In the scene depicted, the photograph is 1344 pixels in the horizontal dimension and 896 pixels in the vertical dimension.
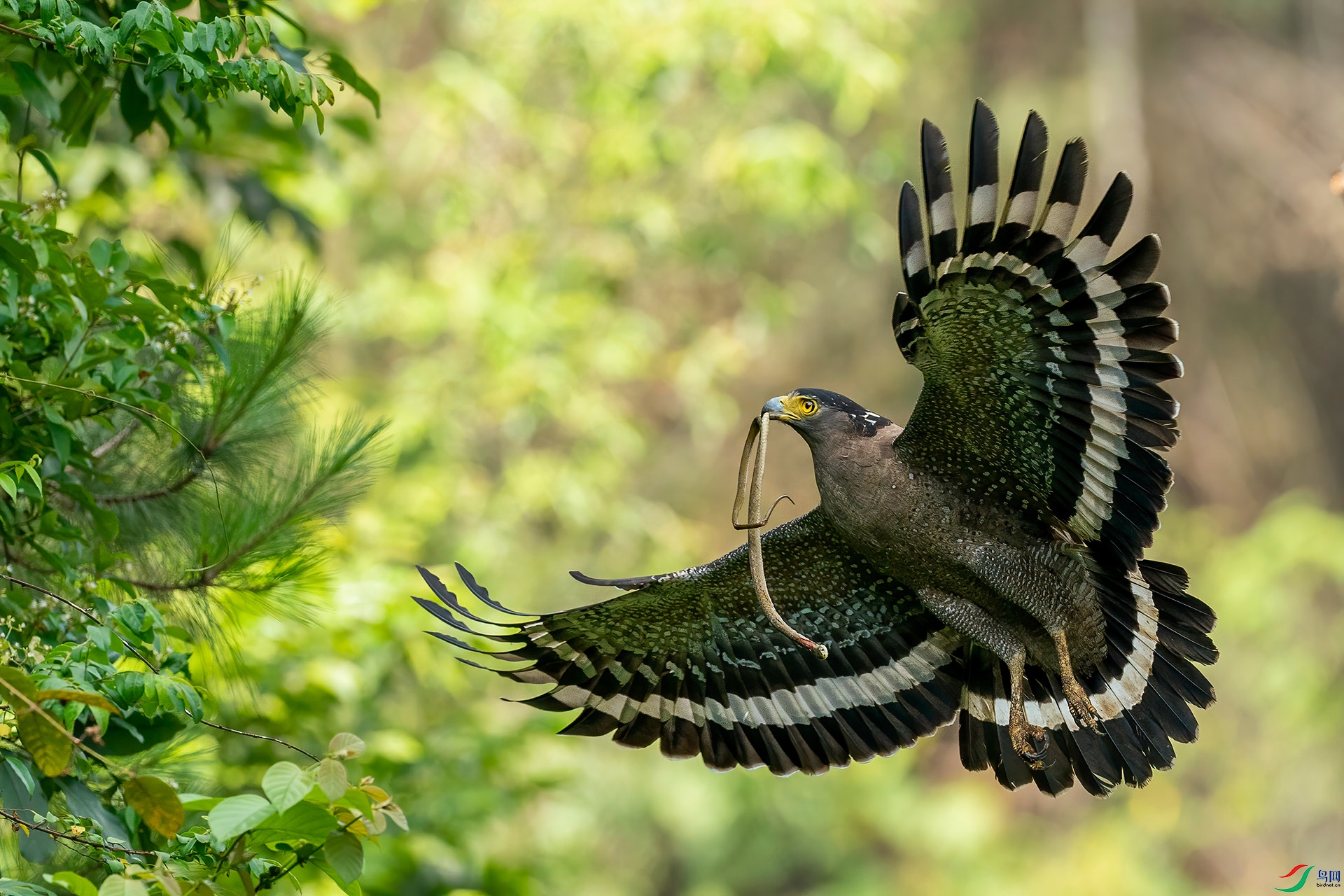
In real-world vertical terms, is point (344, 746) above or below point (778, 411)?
below

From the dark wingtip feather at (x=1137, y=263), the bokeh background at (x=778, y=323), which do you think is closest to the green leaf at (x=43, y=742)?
the dark wingtip feather at (x=1137, y=263)

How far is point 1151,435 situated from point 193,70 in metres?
1.75

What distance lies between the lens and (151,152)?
4660 millimetres

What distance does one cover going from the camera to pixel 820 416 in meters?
2.47

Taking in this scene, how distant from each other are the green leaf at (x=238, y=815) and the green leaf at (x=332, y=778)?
7cm

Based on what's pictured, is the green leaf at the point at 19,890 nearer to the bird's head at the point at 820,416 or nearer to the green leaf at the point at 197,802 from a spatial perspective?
the green leaf at the point at 197,802

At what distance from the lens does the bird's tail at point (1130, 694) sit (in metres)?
2.58

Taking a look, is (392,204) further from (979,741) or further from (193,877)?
(193,877)

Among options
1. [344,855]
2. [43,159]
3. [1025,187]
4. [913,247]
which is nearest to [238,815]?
[344,855]

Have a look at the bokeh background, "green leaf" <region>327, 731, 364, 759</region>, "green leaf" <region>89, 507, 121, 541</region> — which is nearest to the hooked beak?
"green leaf" <region>327, 731, 364, 759</region>

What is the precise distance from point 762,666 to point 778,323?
468 centimetres

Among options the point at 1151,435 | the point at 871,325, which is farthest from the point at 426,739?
the point at 871,325

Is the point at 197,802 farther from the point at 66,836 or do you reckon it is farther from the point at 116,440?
the point at 116,440

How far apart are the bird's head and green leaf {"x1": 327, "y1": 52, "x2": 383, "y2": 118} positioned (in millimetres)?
1037
